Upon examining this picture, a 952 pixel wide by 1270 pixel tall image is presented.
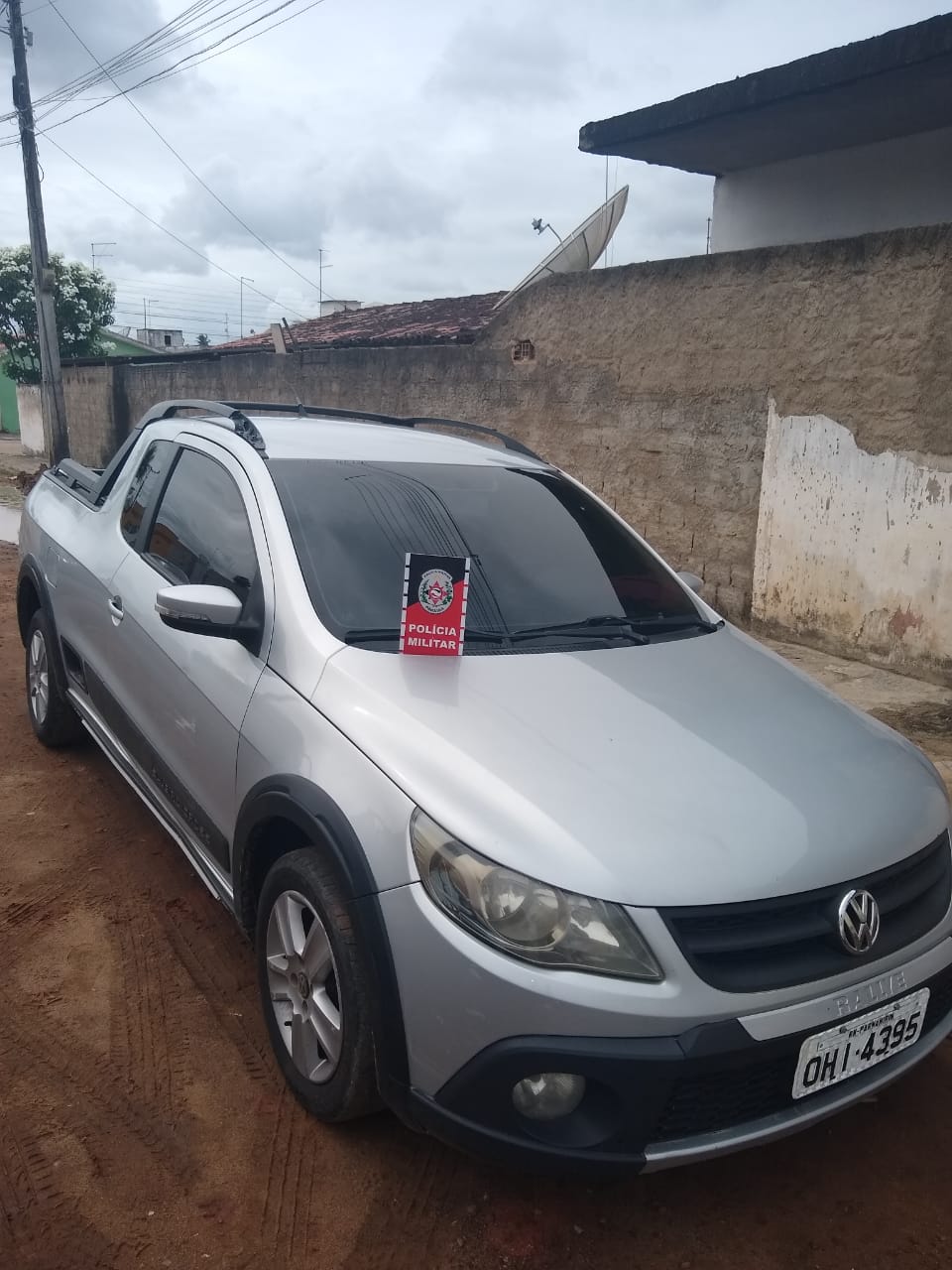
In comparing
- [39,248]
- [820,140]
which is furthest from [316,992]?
[39,248]

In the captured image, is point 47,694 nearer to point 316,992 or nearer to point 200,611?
point 200,611

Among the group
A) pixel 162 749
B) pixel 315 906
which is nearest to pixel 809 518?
pixel 162 749

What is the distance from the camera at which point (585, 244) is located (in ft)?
33.7

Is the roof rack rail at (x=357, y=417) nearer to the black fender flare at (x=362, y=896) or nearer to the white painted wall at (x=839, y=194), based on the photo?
the black fender flare at (x=362, y=896)

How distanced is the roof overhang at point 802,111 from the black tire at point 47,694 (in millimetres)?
6526

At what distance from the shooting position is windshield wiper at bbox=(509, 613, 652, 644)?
9.62 ft

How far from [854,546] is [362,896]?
5439mm

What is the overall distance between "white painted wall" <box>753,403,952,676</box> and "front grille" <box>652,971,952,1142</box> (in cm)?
475

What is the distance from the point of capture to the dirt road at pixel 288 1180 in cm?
217

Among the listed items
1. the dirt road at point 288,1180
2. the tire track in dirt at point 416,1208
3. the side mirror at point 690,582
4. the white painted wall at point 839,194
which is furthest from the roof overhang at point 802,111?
the tire track in dirt at point 416,1208

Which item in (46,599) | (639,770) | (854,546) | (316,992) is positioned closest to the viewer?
(639,770)

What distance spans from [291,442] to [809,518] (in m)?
4.58

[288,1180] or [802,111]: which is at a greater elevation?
[802,111]

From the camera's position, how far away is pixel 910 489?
634 centimetres
